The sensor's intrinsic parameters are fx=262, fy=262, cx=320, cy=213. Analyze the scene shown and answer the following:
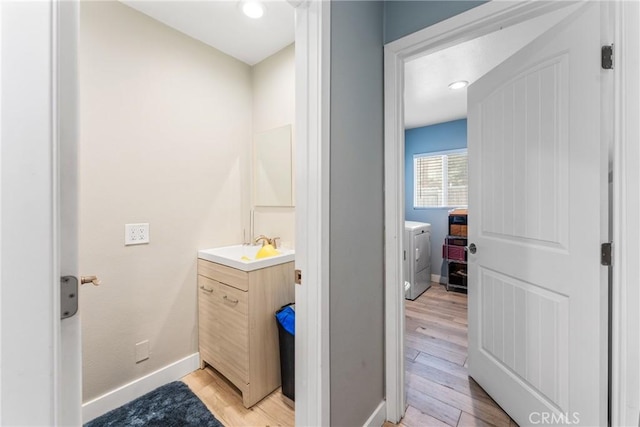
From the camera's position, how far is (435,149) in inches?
156

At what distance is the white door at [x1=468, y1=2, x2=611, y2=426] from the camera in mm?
1076

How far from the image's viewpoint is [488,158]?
1594 millimetres

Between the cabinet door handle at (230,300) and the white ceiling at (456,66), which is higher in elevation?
the white ceiling at (456,66)

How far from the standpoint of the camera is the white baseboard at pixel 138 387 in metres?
1.47

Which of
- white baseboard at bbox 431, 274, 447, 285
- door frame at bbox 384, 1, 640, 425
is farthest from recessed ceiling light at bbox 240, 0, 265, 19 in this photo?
white baseboard at bbox 431, 274, 447, 285

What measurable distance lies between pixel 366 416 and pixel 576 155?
5.10 feet

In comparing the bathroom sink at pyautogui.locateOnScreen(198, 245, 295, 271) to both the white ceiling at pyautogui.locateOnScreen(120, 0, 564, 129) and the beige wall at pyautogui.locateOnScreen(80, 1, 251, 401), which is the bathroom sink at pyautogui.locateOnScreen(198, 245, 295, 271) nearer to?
the beige wall at pyautogui.locateOnScreen(80, 1, 251, 401)

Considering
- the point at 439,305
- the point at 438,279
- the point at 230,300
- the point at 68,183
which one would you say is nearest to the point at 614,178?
the point at 68,183

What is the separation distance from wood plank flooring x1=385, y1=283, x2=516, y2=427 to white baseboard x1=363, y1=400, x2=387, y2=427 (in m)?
0.04

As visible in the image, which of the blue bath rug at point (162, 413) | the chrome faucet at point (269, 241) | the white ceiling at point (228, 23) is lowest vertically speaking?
the blue bath rug at point (162, 413)

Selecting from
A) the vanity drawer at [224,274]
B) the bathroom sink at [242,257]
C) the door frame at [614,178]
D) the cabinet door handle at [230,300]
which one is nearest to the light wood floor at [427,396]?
the door frame at [614,178]

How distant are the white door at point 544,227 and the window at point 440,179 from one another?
235cm

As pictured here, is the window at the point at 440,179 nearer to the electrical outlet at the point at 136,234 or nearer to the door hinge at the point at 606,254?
the door hinge at the point at 606,254
